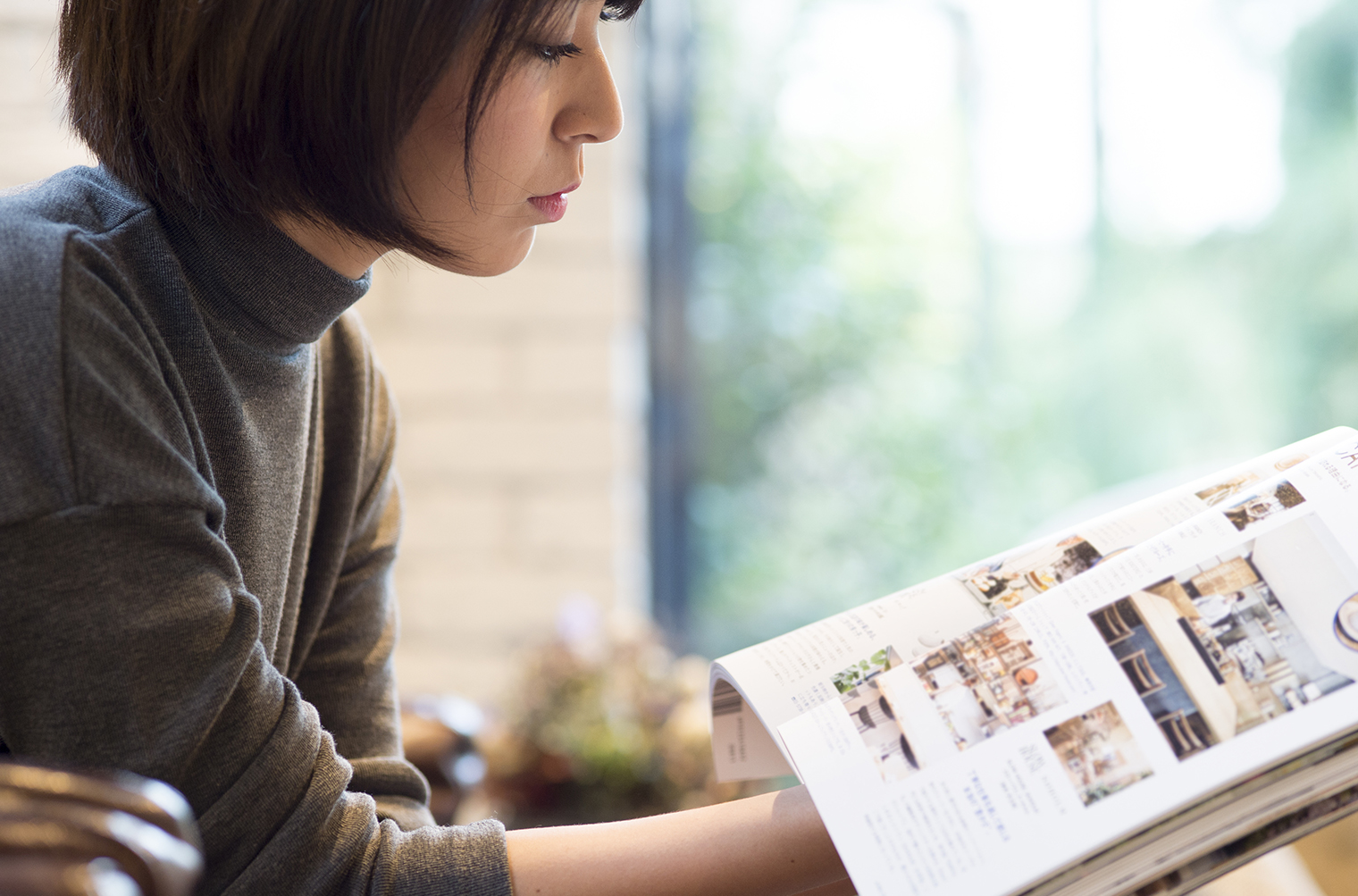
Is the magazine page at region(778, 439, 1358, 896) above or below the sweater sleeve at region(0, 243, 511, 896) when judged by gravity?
below

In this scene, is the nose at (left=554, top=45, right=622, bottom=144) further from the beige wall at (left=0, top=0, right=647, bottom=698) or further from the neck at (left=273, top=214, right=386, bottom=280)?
the beige wall at (left=0, top=0, right=647, bottom=698)

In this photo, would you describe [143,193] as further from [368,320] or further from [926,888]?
[368,320]

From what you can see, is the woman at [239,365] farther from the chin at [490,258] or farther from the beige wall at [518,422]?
the beige wall at [518,422]

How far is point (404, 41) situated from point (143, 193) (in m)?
0.20

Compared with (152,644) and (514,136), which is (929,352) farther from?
(152,644)

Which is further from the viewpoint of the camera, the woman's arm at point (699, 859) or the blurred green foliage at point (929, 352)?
the blurred green foliage at point (929, 352)

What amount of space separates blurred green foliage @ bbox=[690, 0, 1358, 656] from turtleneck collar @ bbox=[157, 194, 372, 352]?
45.5 inches

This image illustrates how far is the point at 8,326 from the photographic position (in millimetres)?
475

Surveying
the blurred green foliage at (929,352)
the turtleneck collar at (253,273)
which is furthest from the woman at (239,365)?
the blurred green foliage at (929,352)

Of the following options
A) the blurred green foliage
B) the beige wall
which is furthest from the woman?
the blurred green foliage

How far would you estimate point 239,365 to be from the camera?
0.63 meters

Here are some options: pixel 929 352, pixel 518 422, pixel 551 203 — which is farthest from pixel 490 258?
pixel 929 352

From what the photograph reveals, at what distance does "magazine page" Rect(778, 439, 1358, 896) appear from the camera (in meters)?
0.47

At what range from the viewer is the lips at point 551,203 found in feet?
2.14
